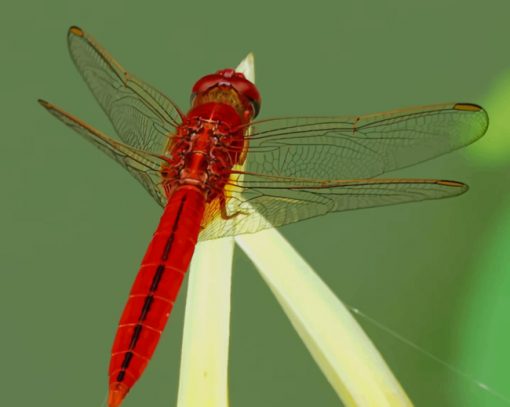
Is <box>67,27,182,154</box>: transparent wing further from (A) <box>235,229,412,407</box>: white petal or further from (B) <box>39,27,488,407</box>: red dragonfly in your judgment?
(A) <box>235,229,412,407</box>: white petal

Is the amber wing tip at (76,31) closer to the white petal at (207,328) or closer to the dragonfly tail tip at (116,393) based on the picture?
the white petal at (207,328)

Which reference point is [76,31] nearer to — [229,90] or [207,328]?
[229,90]

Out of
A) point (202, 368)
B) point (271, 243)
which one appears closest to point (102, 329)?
point (202, 368)

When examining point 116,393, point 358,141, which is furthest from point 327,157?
point 116,393

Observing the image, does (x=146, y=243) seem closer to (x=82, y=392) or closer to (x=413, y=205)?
(x=82, y=392)

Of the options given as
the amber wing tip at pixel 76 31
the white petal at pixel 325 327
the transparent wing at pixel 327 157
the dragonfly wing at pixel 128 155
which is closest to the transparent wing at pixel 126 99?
the amber wing tip at pixel 76 31

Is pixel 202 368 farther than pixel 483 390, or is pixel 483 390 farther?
pixel 483 390

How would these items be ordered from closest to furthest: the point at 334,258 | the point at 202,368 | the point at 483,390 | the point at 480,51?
the point at 202,368
the point at 483,390
the point at 334,258
the point at 480,51
